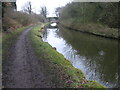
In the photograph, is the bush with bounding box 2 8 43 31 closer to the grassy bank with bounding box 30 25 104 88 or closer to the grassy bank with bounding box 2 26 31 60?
the grassy bank with bounding box 2 26 31 60

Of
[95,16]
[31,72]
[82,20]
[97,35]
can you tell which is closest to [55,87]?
[31,72]

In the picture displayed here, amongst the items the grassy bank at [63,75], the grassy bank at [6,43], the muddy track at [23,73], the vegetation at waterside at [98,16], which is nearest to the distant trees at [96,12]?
the vegetation at waterside at [98,16]

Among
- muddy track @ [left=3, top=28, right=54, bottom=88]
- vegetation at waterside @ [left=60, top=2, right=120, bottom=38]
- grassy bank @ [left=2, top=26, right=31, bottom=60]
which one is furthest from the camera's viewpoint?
vegetation at waterside @ [left=60, top=2, right=120, bottom=38]

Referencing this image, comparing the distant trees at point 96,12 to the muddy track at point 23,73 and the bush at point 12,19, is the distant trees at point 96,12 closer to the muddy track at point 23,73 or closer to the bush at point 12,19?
the bush at point 12,19

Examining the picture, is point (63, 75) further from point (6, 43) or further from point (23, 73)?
point (6, 43)

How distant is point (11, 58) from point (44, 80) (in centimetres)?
481

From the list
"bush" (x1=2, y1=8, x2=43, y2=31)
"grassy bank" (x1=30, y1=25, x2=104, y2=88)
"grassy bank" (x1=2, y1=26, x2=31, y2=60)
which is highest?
"bush" (x1=2, y1=8, x2=43, y2=31)

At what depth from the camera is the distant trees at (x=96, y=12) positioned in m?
28.0

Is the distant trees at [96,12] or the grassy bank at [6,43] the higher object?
the distant trees at [96,12]

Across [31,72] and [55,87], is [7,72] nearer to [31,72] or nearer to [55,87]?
[31,72]

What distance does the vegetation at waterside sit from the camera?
27203 mm

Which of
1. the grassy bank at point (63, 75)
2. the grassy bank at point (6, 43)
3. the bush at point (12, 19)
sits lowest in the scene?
the grassy bank at point (63, 75)

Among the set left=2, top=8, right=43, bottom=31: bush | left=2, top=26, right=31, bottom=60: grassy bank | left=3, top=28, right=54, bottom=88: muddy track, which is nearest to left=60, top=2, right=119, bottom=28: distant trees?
left=2, top=8, right=43, bottom=31: bush

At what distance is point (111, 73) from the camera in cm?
1059
